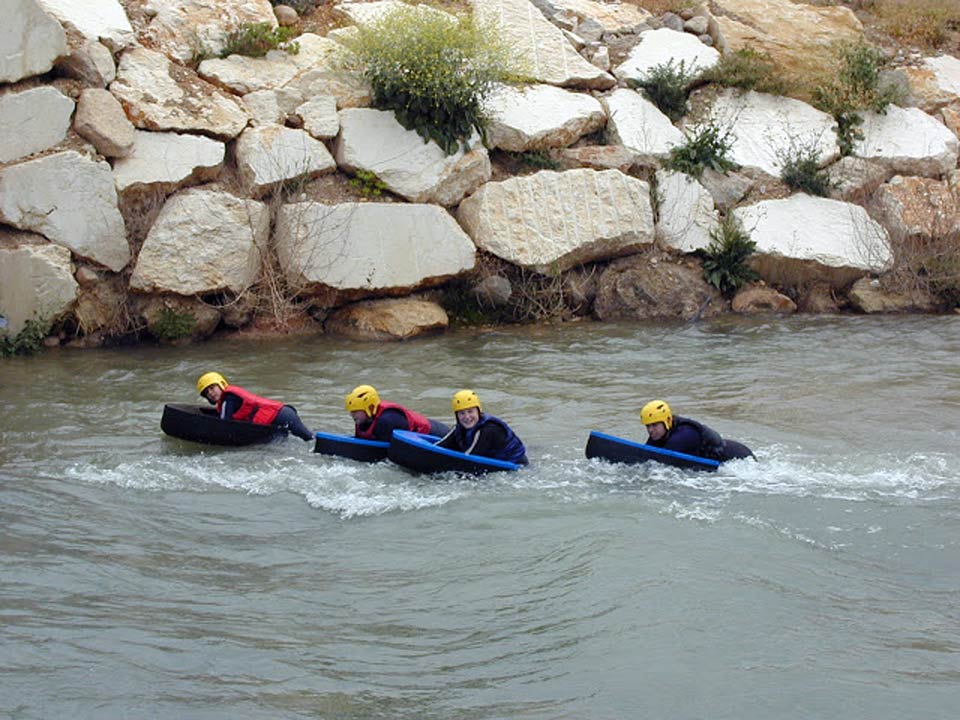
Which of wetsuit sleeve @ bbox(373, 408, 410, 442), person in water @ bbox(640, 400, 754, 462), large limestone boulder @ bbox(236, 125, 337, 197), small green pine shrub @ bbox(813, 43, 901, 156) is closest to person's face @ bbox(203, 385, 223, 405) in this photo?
wetsuit sleeve @ bbox(373, 408, 410, 442)

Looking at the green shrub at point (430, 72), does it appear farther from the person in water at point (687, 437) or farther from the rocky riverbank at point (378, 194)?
the person in water at point (687, 437)

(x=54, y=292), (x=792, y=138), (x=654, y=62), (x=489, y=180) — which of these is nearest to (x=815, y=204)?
(x=792, y=138)

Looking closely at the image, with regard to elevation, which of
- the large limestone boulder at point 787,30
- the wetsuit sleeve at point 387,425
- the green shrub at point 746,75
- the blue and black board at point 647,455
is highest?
the large limestone boulder at point 787,30

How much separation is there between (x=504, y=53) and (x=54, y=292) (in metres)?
7.23

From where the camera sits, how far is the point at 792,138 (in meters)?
17.6

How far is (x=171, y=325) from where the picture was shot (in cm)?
1420

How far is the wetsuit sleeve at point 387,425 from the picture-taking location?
33.0ft

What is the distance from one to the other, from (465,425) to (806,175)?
971cm

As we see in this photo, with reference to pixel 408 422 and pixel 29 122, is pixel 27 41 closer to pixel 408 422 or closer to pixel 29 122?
pixel 29 122

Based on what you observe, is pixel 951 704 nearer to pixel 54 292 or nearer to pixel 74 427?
pixel 74 427

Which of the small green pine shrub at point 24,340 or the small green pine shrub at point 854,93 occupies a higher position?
the small green pine shrub at point 854,93

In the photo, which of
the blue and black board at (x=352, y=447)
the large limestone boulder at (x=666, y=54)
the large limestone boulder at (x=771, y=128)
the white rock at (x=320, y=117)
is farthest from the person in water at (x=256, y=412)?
the large limestone boulder at (x=666, y=54)

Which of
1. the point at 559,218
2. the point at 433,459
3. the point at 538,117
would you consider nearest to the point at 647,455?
the point at 433,459

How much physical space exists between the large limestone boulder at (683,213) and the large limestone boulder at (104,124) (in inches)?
301
